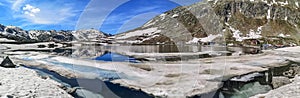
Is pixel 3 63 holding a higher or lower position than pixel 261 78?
higher

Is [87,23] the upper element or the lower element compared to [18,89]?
upper

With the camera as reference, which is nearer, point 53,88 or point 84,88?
point 53,88

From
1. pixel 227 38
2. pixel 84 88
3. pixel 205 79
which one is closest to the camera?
pixel 84 88

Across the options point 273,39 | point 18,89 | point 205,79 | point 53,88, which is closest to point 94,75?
point 53,88

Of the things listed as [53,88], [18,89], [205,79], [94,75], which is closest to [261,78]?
[205,79]

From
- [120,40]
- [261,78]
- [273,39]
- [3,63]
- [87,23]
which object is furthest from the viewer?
[273,39]

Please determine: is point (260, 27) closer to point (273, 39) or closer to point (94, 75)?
point (273, 39)

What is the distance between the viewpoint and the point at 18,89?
57.7ft

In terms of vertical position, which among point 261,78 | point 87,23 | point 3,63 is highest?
point 87,23

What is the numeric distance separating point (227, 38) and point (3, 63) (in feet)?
555

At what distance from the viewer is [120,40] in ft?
441

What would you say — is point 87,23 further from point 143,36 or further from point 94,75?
point 143,36

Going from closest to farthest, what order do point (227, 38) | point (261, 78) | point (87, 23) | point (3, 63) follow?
point (87, 23)
point (261, 78)
point (3, 63)
point (227, 38)

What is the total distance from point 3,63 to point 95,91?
1929 centimetres
